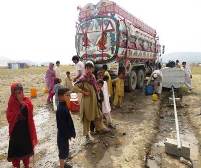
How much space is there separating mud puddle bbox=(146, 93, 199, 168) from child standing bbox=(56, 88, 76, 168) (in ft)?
6.16

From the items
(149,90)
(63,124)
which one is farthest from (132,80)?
(63,124)

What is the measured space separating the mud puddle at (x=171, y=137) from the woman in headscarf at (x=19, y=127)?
102 inches

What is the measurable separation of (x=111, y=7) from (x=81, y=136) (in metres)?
6.37

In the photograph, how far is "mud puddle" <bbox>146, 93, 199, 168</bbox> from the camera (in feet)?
20.5

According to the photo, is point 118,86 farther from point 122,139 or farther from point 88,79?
point 88,79

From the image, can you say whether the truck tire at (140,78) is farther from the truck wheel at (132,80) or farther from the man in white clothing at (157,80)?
the man in white clothing at (157,80)

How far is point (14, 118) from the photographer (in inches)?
184

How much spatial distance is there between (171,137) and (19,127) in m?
4.84

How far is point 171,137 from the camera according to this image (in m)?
8.27

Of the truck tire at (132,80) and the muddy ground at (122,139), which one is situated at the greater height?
the truck tire at (132,80)

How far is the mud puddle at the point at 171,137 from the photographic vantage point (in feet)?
20.5

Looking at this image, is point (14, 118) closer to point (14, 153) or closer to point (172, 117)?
point (14, 153)

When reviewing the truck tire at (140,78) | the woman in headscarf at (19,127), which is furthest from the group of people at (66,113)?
the truck tire at (140,78)

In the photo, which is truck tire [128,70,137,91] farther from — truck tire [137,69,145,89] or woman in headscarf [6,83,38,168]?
woman in headscarf [6,83,38,168]
